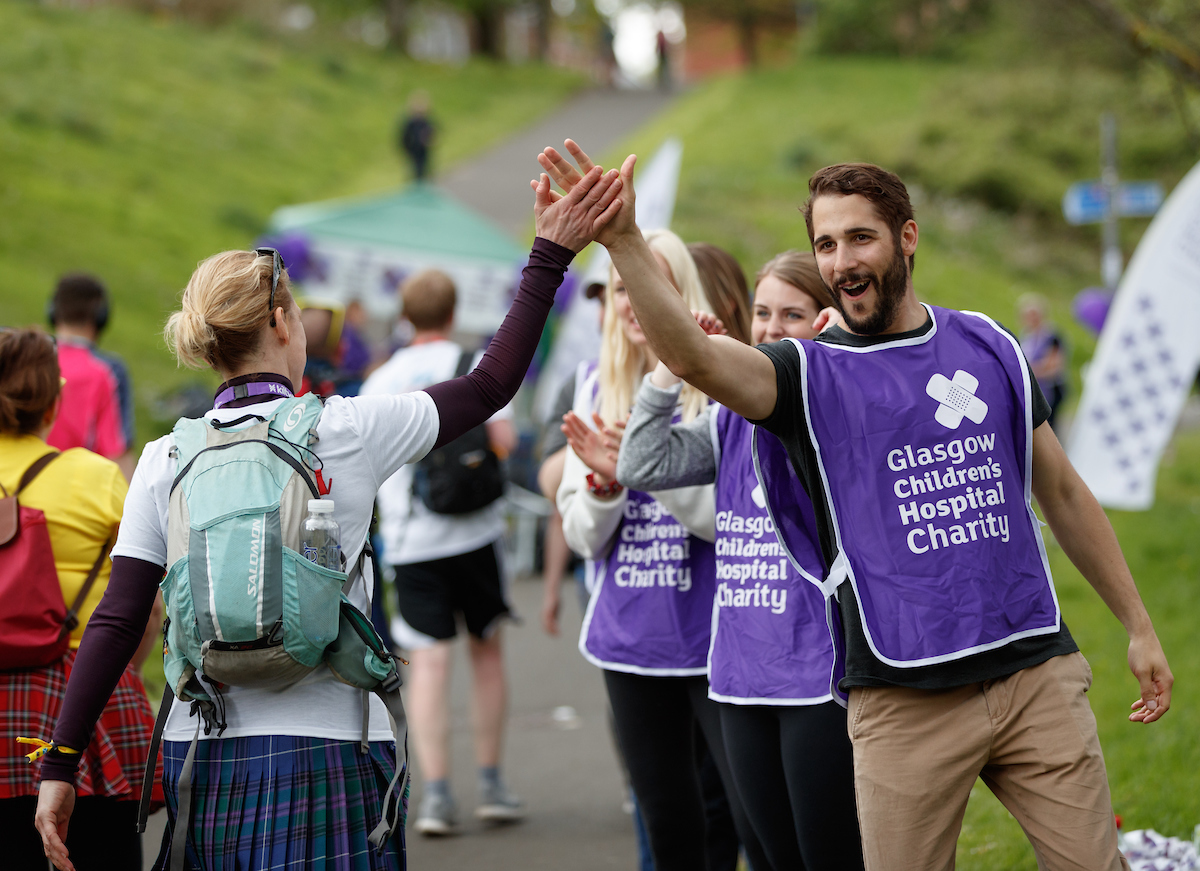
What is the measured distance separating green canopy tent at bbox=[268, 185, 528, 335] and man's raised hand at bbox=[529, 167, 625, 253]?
7892mm

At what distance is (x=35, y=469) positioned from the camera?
310 cm

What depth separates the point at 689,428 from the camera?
10.3 feet

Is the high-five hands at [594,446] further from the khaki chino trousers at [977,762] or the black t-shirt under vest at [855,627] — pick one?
the khaki chino trousers at [977,762]

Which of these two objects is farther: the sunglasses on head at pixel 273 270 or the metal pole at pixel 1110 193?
the metal pole at pixel 1110 193

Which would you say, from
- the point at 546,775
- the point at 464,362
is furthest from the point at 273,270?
the point at 546,775

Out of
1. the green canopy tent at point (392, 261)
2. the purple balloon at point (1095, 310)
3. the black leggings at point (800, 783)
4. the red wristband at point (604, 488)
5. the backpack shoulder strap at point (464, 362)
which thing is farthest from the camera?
the purple balloon at point (1095, 310)

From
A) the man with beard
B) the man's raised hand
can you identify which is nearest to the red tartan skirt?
the man's raised hand

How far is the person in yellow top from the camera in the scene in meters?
2.99

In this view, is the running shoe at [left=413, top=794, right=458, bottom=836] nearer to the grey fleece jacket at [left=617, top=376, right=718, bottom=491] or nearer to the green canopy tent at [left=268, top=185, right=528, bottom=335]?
the grey fleece jacket at [left=617, top=376, right=718, bottom=491]

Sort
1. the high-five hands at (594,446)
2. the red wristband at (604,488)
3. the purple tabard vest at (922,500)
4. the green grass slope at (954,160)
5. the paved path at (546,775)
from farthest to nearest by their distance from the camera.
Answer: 1. the green grass slope at (954,160)
2. the paved path at (546,775)
3. the red wristband at (604,488)
4. the high-five hands at (594,446)
5. the purple tabard vest at (922,500)

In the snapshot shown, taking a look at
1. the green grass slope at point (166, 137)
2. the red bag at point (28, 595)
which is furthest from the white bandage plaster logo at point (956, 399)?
the green grass slope at point (166, 137)

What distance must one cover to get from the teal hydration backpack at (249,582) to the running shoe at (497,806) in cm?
260

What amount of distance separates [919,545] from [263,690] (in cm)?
134

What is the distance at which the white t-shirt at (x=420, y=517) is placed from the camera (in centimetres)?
501
